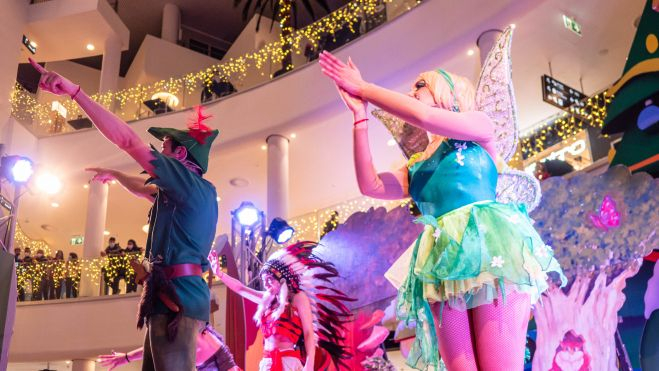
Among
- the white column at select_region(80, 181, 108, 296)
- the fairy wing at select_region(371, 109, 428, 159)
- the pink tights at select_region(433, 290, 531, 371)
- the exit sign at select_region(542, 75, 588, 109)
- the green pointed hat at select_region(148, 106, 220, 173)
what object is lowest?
the pink tights at select_region(433, 290, 531, 371)

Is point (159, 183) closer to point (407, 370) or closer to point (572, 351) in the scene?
point (572, 351)

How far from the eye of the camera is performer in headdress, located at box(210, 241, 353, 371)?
16.4 feet

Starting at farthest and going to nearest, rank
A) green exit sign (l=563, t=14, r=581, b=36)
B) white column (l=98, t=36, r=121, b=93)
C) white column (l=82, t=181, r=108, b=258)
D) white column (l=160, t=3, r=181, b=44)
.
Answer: white column (l=160, t=3, r=181, b=44), white column (l=98, t=36, r=121, b=93), white column (l=82, t=181, r=108, b=258), green exit sign (l=563, t=14, r=581, b=36)

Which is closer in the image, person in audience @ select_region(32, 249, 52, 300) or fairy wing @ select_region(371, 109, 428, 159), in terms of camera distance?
fairy wing @ select_region(371, 109, 428, 159)

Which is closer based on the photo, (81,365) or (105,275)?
(81,365)

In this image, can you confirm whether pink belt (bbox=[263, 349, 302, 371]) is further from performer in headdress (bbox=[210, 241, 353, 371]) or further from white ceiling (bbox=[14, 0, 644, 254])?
white ceiling (bbox=[14, 0, 644, 254])

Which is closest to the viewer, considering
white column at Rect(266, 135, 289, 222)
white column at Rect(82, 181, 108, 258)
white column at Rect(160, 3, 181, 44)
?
white column at Rect(266, 135, 289, 222)

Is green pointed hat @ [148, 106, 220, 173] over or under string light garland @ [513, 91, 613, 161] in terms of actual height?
under

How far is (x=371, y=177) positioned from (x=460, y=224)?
377 mm

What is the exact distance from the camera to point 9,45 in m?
15.4

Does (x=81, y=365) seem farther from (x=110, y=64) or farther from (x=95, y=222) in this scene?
(x=110, y=64)

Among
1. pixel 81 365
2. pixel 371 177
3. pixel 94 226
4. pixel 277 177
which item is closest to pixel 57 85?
pixel 371 177

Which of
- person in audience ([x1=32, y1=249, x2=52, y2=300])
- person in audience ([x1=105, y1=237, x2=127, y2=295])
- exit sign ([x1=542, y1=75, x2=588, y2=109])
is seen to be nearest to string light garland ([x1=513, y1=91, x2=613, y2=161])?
exit sign ([x1=542, y1=75, x2=588, y2=109])

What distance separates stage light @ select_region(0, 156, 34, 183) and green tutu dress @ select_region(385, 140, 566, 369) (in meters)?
4.04
